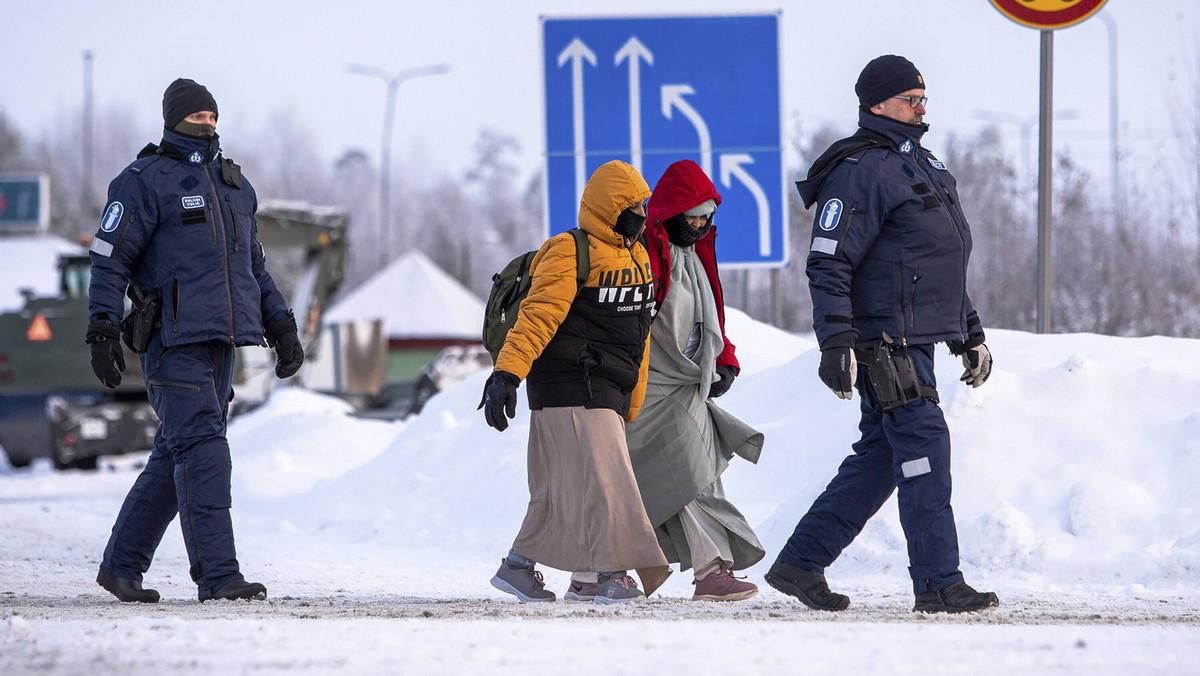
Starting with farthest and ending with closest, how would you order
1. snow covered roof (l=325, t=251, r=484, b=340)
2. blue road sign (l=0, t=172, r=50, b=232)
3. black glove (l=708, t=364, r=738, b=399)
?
blue road sign (l=0, t=172, r=50, b=232) → snow covered roof (l=325, t=251, r=484, b=340) → black glove (l=708, t=364, r=738, b=399)

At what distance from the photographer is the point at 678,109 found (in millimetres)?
9047

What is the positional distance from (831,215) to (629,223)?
76 cm

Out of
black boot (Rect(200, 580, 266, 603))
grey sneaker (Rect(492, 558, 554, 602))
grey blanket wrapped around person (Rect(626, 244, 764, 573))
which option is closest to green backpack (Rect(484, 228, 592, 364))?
grey blanket wrapped around person (Rect(626, 244, 764, 573))

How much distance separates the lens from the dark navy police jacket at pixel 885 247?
14.6ft

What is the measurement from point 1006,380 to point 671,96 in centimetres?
336

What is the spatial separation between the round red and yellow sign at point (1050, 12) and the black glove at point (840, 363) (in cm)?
331

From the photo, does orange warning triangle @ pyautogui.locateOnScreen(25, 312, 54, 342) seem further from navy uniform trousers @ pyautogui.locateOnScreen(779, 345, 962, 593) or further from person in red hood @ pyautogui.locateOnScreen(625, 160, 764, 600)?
navy uniform trousers @ pyautogui.locateOnScreen(779, 345, 962, 593)

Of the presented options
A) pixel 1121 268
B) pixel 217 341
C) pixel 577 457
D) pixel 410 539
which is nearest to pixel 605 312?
pixel 577 457

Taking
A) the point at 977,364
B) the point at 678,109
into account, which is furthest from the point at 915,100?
the point at 678,109

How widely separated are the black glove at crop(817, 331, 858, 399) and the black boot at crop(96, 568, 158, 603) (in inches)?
102

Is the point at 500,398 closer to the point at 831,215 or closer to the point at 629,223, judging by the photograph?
the point at 629,223

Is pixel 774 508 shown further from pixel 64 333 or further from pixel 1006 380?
pixel 64 333

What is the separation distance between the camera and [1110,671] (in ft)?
10.1

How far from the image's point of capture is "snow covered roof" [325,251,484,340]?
35.9 metres
